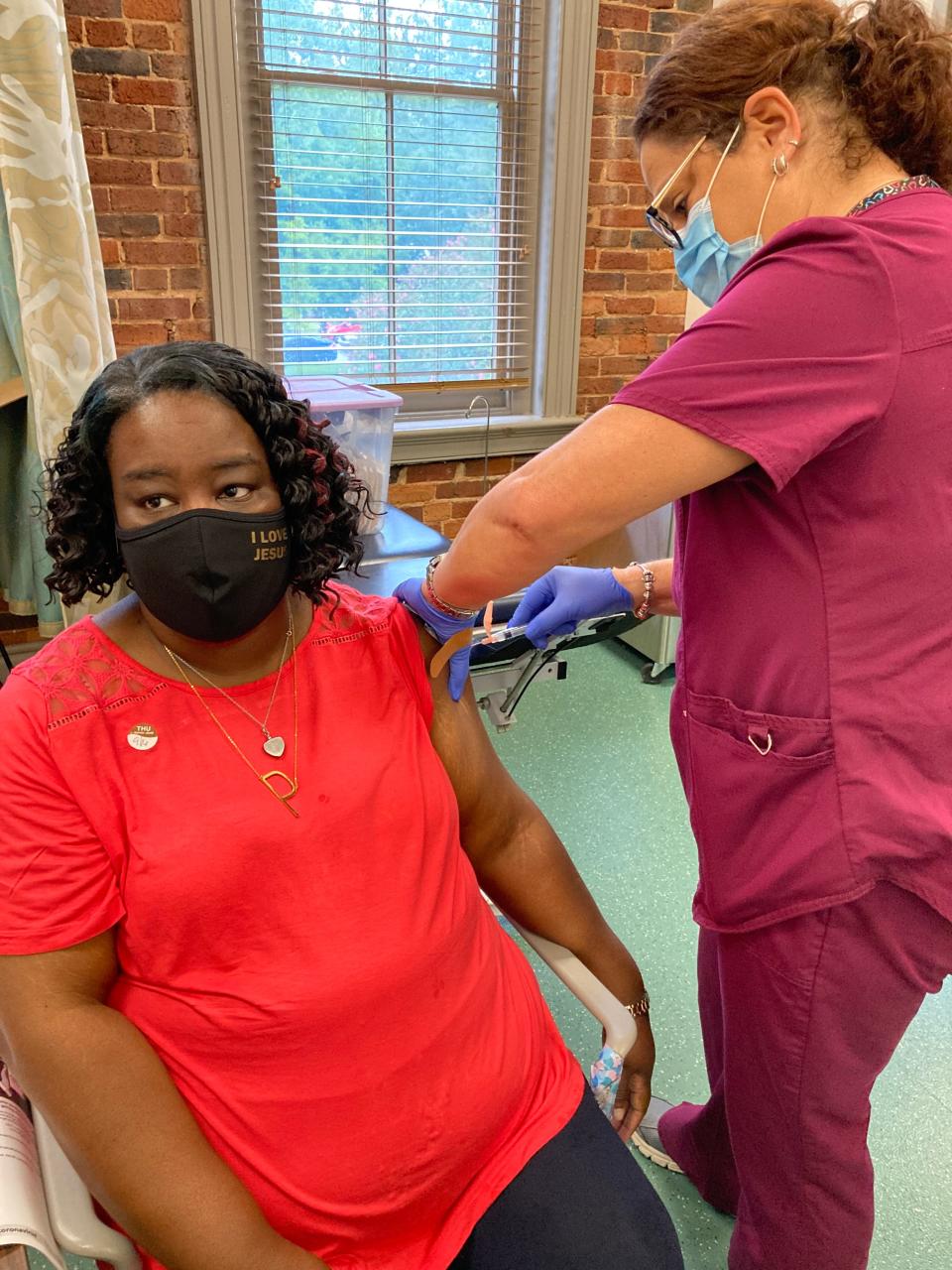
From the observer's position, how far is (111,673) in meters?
0.97

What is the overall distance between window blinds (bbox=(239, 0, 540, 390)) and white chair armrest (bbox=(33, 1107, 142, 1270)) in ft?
8.68

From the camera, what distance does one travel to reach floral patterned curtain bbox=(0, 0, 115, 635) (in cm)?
167

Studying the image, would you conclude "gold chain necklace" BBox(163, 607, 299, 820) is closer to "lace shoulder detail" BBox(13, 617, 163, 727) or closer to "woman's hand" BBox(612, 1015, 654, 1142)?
"lace shoulder detail" BBox(13, 617, 163, 727)

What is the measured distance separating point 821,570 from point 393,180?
267 cm

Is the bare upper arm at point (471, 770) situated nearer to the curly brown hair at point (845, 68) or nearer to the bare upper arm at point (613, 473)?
the bare upper arm at point (613, 473)

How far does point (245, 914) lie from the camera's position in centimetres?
93

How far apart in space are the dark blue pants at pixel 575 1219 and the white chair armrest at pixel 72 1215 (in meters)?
0.34

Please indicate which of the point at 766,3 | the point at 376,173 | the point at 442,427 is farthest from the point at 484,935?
the point at 376,173

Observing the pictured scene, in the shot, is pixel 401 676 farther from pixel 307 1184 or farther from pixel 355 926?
pixel 307 1184

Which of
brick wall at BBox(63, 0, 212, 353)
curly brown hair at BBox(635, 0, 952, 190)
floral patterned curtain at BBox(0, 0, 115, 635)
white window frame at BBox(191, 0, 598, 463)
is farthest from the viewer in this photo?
white window frame at BBox(191, 0, 598, 463)

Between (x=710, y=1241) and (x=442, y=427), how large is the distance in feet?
8.24

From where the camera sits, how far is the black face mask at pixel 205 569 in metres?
0.94

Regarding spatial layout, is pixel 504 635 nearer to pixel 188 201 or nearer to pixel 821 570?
pixel 821 570

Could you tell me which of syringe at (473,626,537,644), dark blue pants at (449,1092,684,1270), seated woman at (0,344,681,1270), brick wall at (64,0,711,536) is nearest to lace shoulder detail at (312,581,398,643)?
seated woman at (0,344,681,1270)
